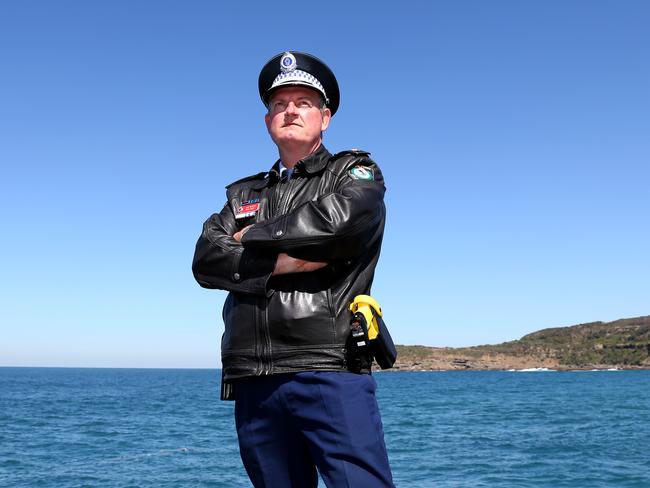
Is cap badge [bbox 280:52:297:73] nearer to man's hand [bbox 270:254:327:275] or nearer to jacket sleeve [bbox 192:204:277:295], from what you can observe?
jacket sleeve [bbox 192:204:277:295]

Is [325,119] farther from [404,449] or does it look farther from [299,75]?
[404,449]

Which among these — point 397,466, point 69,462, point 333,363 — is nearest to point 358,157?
point 333,363

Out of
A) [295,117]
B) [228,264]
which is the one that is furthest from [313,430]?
[295,117]

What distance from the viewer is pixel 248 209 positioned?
307 cm

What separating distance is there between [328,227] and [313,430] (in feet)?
2.55

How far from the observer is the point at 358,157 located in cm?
293

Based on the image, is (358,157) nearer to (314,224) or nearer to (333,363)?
(314,224)

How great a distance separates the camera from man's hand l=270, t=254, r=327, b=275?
265cm

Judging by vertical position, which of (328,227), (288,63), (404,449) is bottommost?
(404,449)

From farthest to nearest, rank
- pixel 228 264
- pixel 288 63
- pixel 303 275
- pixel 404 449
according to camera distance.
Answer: pixel 404 449 < pixel 288 63 < pixel 228 264 < pixel 303 275

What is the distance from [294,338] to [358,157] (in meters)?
0.85

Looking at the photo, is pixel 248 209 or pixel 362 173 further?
pixel 248 209

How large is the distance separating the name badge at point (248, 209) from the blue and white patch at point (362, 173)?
493mm

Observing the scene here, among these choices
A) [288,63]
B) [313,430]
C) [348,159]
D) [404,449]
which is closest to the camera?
[313,430]
